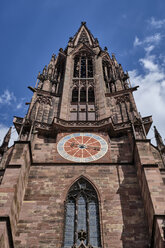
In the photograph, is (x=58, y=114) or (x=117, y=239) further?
(x=58, y=114)

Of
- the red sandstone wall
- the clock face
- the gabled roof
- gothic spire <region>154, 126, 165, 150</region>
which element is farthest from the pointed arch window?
the gabled roof

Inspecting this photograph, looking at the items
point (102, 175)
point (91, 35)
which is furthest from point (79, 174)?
point (91, 35)

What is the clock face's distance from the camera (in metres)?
14.4

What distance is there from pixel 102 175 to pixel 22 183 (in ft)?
11.1

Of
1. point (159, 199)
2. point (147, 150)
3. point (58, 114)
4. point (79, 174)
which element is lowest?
point (159, 199)

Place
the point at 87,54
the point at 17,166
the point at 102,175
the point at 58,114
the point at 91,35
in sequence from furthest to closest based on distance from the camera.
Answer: the point at 91,35 → the point at 87,54 → the point at 58,114 → the point at 102,175 → the point at 17,166

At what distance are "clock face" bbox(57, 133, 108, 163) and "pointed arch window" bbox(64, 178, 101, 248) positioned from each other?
1634 millimetres

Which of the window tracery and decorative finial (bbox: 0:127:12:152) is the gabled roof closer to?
the window tracery

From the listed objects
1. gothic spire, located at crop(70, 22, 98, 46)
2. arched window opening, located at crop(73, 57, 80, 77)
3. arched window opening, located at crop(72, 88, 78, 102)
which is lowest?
arched window opening, located at crop(72, 88, 78, 102)

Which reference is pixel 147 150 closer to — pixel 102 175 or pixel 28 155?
pixel 102 175

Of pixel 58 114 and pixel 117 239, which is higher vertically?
pixel 58 114

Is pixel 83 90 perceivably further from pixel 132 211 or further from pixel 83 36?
pixel 83 36

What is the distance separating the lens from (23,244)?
10109 mm

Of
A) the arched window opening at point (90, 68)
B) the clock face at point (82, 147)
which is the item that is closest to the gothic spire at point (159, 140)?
the clock face at point (82, 147)
